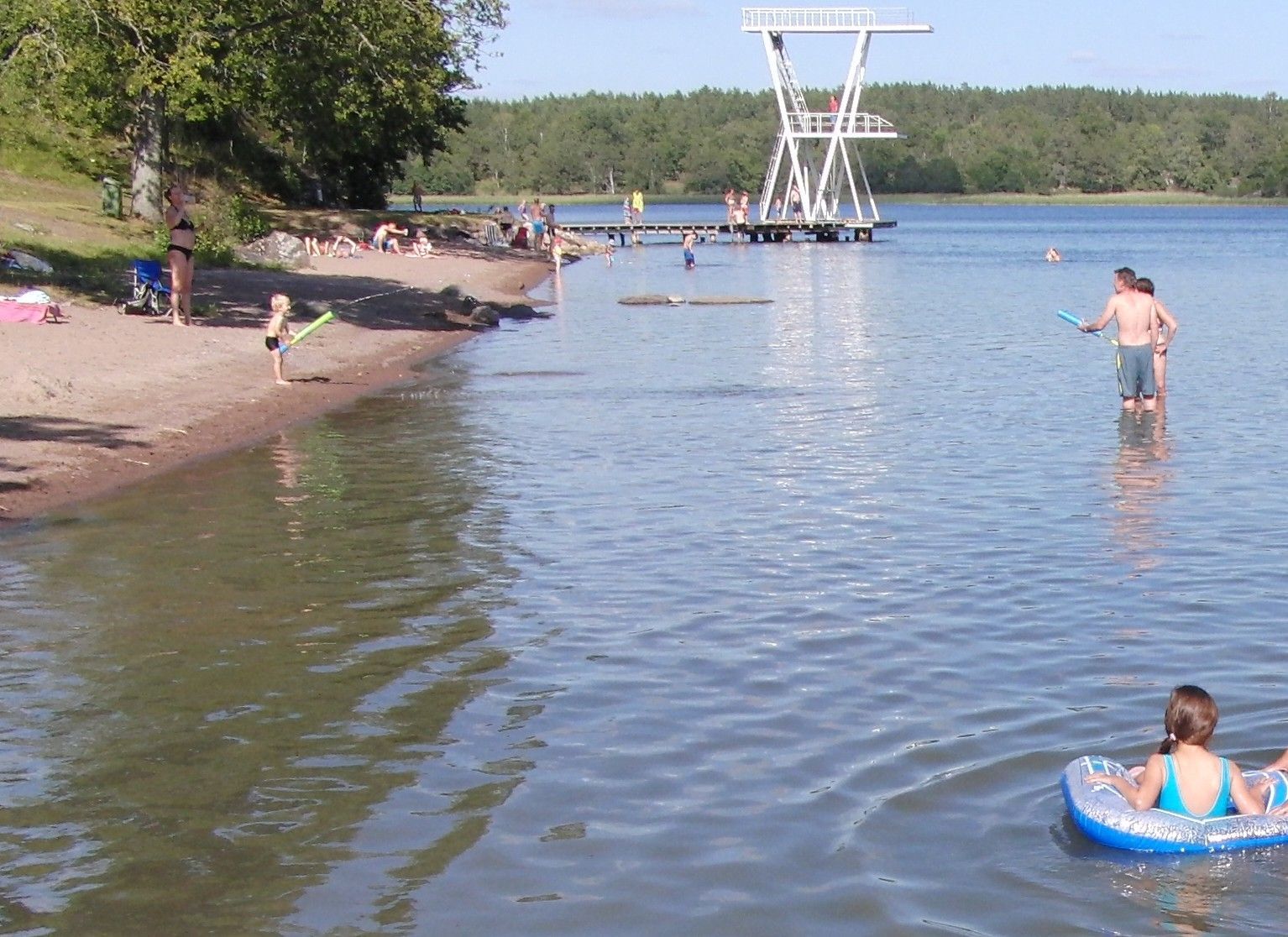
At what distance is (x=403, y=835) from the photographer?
20.7 feet

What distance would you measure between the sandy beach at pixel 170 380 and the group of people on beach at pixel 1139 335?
893cm

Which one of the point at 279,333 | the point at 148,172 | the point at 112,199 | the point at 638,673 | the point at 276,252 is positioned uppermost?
the point at 148,172

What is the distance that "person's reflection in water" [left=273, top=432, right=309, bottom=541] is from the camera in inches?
485

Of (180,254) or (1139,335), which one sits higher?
(180,254)

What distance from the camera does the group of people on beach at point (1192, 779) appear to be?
20.8 ft

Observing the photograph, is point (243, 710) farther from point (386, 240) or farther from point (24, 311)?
point (386, 240)

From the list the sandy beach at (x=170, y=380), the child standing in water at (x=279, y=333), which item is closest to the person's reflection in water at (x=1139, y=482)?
the sandy beach at (x=170, y=380)

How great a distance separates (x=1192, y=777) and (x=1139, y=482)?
8.03 m

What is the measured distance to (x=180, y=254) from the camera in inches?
860

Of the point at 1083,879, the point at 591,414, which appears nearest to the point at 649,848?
the point at 1083,879

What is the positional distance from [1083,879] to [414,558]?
6045 millimetres

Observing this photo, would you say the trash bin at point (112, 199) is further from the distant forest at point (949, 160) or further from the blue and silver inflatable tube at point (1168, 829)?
the distant forest at point (949, 160)

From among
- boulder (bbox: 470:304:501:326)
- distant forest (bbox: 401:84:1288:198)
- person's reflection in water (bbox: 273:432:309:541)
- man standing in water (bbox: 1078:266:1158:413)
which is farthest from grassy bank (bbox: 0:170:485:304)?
distant forest (bbox: 401:84:1288:198)

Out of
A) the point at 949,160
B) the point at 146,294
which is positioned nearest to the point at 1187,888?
the point at 146,294
